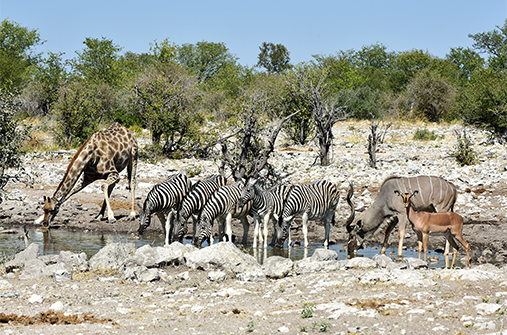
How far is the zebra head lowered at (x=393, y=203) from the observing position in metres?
12.0

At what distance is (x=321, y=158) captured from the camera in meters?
23.3

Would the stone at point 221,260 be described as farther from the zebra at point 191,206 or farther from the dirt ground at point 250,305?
the zebra at point 191,206

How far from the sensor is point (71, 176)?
15062 mm

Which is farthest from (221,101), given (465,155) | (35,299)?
(35,299)

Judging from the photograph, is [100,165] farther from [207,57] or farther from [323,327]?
[207,57]

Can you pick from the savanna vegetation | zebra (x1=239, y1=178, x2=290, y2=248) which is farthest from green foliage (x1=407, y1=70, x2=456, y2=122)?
zebra (x1=239, y1=178, x2=290, y2=248)

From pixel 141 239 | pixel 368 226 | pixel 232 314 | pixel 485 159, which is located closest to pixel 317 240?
pixel 368 226

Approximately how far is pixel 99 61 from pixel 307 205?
1785 inches

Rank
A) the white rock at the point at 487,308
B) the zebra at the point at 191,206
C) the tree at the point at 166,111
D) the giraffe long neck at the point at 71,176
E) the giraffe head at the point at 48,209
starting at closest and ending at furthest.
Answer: the white rock at the point at 487,308, the zebra at the point at 191,206, the giraffe head at the point at 48,209, the giraffe long neck at the point at 71,176, the tree at the point at 166,111

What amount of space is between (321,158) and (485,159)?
21.7 ft

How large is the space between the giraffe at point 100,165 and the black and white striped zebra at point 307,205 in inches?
205

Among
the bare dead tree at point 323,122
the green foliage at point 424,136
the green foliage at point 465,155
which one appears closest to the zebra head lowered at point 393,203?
the green foliage at point 465,155

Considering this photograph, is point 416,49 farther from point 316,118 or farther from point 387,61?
point 316,118

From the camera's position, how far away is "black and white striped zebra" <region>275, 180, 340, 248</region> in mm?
12445
